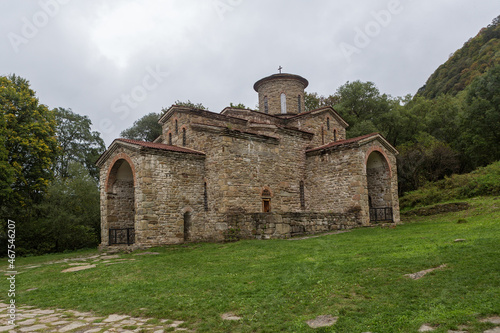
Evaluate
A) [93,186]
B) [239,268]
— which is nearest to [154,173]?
[239,268]

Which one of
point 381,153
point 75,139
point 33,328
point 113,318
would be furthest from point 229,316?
point 75,139

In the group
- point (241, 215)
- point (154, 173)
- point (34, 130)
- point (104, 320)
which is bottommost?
point (104, 320)

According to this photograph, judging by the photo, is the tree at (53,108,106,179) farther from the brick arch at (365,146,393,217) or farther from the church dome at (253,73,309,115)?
the brick arch at (365,146,393,217)

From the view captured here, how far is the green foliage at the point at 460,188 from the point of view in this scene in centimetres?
1969

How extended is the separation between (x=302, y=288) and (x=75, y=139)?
102ft

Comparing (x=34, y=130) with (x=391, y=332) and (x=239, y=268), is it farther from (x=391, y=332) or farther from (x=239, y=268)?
(x=391, y=332)

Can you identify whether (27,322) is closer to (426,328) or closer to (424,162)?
(426,328)

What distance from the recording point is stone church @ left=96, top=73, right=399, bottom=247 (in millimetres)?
14717

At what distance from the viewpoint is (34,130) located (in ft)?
66.6

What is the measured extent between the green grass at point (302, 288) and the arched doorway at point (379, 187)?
9370 millimetres

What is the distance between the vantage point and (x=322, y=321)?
4.50 meters

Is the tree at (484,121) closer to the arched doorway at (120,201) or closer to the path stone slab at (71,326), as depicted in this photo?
the arched doorway at (120,201)

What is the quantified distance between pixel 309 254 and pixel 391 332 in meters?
5.38

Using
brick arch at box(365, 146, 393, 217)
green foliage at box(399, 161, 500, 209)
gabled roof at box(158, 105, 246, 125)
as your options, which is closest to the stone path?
gabled roof at box(158, 105, 246, 125)
